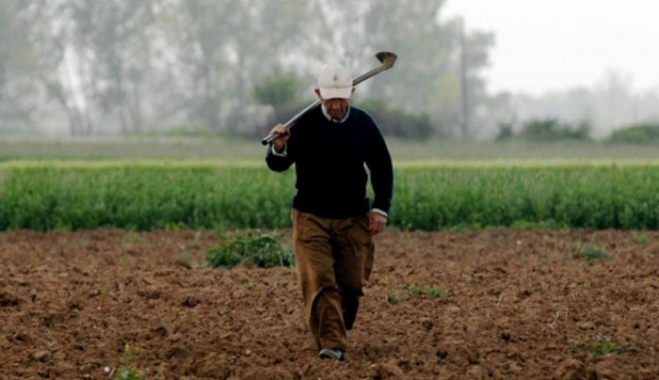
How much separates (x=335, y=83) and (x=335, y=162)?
1.78 ft

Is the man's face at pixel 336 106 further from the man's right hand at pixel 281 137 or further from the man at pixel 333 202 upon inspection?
the man's right hand at pixel 281 137

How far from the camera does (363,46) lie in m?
74.9

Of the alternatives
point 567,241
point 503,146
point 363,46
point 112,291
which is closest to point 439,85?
point 363,46

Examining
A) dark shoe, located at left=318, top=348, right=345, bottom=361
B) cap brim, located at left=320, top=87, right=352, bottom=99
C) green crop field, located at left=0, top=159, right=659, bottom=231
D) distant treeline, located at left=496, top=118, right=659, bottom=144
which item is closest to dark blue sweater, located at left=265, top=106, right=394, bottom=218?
cap brim, located at left=320, top=87, right=352, bottom=99

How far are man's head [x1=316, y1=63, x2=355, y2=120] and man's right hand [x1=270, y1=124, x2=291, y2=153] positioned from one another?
0.30 m

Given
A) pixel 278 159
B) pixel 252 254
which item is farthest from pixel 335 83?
pixel 252 254

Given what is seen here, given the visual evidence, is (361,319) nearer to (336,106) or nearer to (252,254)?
(336,106)

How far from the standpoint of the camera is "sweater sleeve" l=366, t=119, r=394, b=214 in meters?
8.23

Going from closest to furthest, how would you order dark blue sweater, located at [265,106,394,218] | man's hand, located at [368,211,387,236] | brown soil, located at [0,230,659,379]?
1. brown soil, located at [0,230,659,379]
2. dark blue sweater, located at [265,106,394,218]
3. man's hand, located at [368,211,387,236]

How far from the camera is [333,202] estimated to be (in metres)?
8.19

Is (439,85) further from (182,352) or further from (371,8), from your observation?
(182,352)

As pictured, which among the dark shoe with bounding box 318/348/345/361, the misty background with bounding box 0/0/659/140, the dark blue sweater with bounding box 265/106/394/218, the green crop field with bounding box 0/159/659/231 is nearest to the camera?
the dark shoe with bounding box 318/348/345/361

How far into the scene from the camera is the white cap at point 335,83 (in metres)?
7.83

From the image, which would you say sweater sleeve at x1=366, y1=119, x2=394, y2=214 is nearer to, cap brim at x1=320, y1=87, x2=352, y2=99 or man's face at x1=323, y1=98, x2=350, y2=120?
man's face at x1=323, y1=98, x2=350, y2=120
